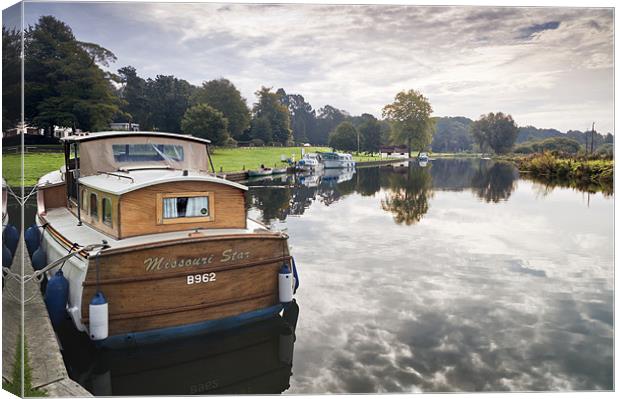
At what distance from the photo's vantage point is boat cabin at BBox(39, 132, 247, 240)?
7395 millimetres

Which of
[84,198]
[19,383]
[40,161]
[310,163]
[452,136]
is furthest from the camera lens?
[310,163]

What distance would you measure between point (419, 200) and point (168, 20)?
49.6 feet

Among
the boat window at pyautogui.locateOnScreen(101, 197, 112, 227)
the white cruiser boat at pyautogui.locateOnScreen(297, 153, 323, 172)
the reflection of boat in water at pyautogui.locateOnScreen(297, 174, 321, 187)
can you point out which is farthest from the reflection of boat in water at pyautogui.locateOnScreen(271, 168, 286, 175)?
the boat window at pyautogui.locateOnScreen(101, 197, 112, 227)

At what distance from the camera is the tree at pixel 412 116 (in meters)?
10.1

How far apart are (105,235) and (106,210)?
390mm

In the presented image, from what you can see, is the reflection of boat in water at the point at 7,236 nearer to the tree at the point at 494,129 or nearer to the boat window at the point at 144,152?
the boat window at the point at 144,152

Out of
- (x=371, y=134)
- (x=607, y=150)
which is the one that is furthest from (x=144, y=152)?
(x=371, y=134)

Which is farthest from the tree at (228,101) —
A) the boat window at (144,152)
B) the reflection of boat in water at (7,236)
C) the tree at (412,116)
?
the reflection of boat in water at (7,236)

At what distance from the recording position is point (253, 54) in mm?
8195

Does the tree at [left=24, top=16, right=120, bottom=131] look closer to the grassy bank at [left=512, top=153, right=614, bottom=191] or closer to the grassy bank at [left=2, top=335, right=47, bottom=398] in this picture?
the grassy bank at [left=2, top=335, right=47, bottom=398]

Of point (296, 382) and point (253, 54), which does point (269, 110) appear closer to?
point (253, 54)

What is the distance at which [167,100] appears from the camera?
10484 millimetres

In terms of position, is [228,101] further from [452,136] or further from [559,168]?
[559,168]

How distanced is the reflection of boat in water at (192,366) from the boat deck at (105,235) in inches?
56.5
